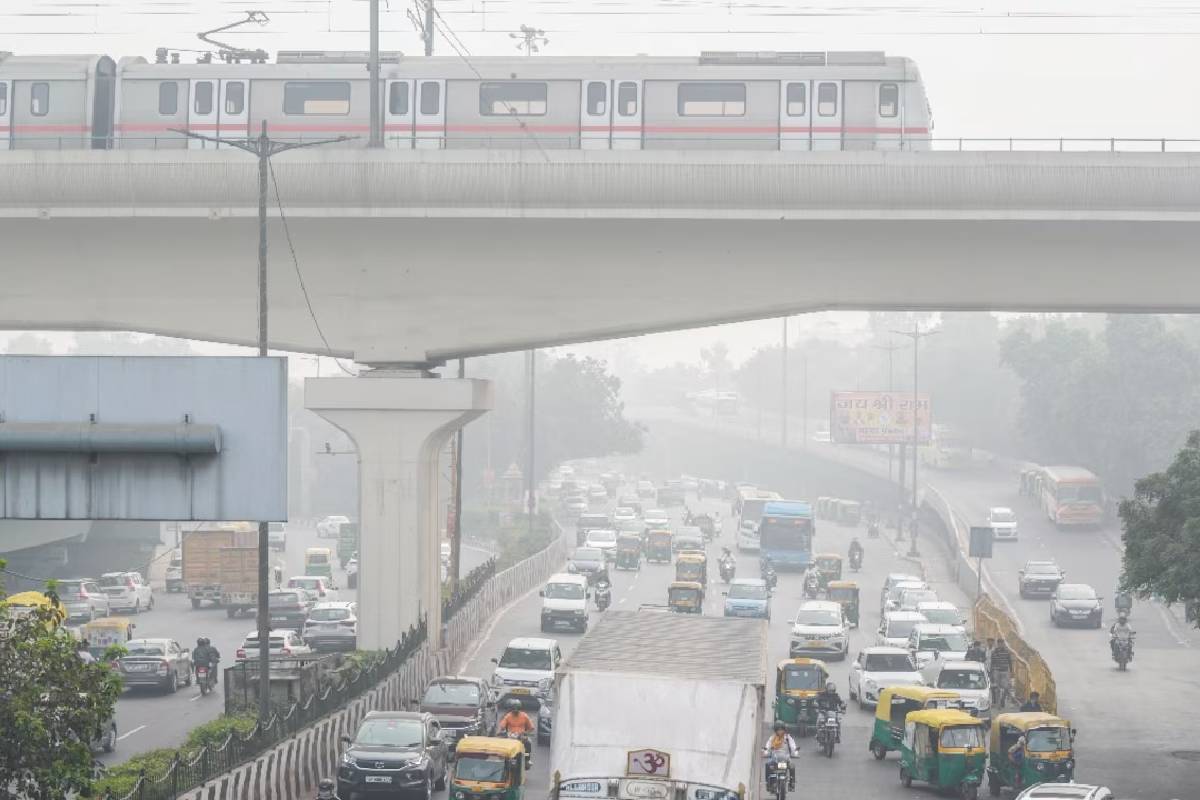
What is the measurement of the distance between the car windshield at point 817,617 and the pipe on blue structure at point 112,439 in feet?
99.2

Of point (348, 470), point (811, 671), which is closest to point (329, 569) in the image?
Result: point (811, 671)

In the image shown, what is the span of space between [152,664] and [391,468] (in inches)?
340

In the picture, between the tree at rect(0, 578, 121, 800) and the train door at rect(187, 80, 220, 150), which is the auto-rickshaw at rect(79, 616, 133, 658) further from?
the tree at rect(0, 578, 121, 800)

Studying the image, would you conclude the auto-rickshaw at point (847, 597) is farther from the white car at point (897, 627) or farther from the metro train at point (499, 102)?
the metro train at point (499, 102)

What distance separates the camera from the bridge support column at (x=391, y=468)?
4141cm

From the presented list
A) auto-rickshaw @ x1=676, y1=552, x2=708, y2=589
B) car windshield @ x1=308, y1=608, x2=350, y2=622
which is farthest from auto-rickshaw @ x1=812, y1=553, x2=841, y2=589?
car windshield @ x1=308, y1=608, x2=350, y2=622

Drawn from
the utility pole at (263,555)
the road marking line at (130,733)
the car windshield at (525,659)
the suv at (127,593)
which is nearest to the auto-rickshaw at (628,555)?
the suv at (127,593)

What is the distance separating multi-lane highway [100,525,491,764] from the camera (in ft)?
125

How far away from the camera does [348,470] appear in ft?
590

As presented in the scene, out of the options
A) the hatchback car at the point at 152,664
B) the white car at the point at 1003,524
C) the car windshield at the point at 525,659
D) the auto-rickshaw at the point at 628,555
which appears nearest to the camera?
the car windshield at the point at 525,659

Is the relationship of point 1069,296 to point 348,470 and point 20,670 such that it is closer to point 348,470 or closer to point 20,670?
point 20,670

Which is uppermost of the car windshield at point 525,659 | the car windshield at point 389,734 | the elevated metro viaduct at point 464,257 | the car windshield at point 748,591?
the elevated metro viaduct at point 464,257

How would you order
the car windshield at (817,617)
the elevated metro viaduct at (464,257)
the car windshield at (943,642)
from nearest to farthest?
the elevated metro viaduct at (464,257) < the car windshield at (943,642) < the car windshield at (817,617)

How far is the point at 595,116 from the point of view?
43469 mm
